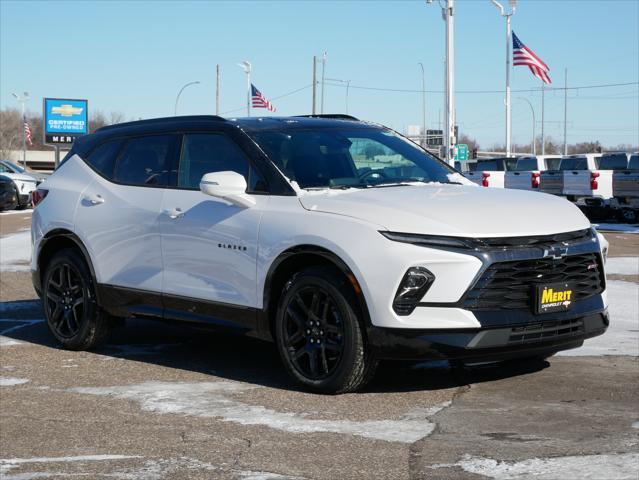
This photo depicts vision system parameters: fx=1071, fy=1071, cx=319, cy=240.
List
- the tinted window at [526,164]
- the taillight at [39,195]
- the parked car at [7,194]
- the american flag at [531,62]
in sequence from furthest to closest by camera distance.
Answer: the tinted window at [526,164] → the american flag at [531,62] → the parked car at [7,194] → the taillight at [39,195]

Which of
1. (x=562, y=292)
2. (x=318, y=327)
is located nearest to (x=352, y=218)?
(x=318, y=327)

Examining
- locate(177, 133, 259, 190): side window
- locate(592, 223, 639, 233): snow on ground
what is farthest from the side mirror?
locate(592, 223, 639, 233): snow on ground

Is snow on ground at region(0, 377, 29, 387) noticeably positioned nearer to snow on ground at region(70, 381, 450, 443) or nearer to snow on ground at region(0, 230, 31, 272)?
snow on ground at region(70, 381, 450, 443)

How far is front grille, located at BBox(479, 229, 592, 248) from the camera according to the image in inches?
234

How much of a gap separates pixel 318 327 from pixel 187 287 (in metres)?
1.28

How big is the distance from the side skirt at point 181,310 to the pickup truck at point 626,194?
20506mm

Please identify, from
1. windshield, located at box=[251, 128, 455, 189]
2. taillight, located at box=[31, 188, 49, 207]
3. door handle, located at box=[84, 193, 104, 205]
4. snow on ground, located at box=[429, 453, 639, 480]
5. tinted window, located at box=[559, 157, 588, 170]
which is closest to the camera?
snow on ground, located at box=[429, 453, 639, 480]

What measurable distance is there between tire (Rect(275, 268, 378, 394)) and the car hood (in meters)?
A: 0.44

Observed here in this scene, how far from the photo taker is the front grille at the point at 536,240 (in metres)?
5.95

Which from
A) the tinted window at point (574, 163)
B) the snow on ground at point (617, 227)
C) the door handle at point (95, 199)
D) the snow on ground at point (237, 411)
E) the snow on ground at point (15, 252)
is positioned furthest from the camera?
the tinted window at point (574, 163)

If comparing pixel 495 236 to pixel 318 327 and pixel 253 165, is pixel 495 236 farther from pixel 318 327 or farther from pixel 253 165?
pixel 253 165

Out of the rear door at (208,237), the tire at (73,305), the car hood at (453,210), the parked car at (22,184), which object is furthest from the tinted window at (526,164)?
the car hood at (453,210)

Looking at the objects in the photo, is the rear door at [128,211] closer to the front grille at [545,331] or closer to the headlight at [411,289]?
the headlight at [411,289]

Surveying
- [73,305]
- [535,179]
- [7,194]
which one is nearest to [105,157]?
[73,305]
